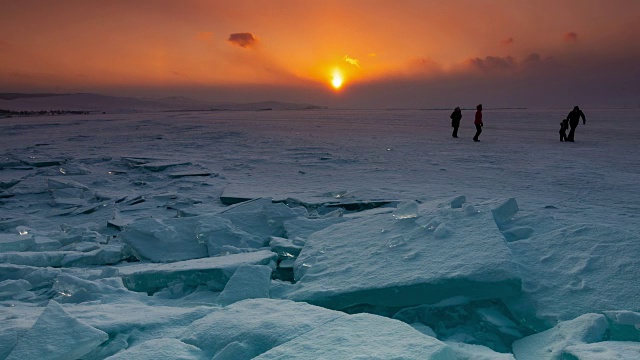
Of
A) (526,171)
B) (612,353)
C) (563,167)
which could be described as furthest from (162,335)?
(563,167)

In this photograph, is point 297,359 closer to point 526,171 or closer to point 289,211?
point 289,211

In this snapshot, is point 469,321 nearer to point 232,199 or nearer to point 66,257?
point 66,257

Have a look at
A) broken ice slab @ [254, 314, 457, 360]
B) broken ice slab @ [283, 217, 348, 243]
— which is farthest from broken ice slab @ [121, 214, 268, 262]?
broken ice slab @ [254, 314, 457, 360]

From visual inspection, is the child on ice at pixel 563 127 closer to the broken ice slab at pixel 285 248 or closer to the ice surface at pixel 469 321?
the broken ice slab at pixel 285 248

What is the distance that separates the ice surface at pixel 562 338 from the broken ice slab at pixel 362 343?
1.82ft

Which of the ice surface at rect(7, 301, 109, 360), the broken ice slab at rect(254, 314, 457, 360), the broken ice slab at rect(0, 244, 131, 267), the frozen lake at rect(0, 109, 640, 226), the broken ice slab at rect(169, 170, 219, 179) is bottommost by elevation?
the broken ice slab at rect(0, 244, 131, 267)

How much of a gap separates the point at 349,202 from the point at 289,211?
108 cm

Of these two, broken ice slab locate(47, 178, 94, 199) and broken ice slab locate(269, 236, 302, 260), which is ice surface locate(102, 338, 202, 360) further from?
broken ice slab locate(47, 178, 94, 199)

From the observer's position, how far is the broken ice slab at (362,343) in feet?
5.41

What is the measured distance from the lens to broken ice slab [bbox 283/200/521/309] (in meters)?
2.41

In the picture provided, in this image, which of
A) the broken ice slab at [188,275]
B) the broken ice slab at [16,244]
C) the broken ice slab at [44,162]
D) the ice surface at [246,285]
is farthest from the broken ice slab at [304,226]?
the broken ice slab at [44,162]

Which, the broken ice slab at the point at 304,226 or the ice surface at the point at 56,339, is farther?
the broken ice slab at the point at 304,226

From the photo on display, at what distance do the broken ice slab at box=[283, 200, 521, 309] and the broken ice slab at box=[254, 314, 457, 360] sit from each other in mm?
557

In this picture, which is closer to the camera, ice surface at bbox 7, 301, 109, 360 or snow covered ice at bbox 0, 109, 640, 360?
ice surface at bbox 7, 301, 109, 360
